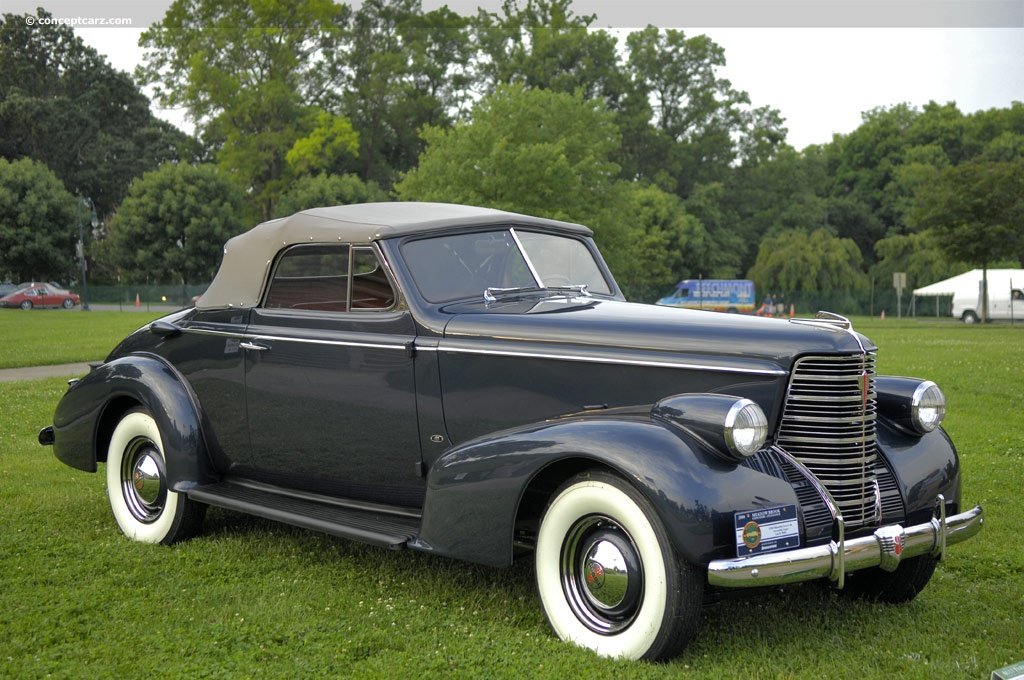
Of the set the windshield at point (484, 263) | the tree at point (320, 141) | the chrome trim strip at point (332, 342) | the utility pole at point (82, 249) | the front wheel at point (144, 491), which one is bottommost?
the front wheel at point (144, 491)

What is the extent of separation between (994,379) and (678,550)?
11388 mm

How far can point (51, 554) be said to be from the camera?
5.69 m

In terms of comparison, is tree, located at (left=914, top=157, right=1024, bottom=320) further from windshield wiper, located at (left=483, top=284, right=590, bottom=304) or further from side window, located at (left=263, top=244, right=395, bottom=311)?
side window, located at (left=263, top=244, right=395, bottom=311)

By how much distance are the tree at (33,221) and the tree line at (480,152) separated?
0.13 m

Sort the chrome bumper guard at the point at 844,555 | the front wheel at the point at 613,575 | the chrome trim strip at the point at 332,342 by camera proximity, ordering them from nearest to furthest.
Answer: the chrome bumper guard at the point at 844,555
the front wheel at the point at 613,575
the chrome trim strip at the point at 332,342

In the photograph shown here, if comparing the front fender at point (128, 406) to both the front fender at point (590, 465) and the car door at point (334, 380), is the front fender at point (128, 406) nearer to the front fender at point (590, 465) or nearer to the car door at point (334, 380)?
the car door at point (334, 380)

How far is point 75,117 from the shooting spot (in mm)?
65562

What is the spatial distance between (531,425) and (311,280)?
1.90 meters

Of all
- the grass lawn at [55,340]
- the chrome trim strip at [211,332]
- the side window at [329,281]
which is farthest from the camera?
the grass lawn at [55,340]

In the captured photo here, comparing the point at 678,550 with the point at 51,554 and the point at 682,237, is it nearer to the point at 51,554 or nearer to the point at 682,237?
the point at 51,554

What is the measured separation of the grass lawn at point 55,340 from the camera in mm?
18500

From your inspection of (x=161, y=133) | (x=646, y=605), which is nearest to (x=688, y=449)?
(x=646, y=605)

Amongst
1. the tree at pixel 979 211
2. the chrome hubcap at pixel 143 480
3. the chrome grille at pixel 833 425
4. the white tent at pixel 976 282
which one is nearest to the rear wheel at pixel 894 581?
the chrome grille at pixel 833 425

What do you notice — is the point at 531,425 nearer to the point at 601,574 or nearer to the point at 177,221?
the point at 601,574
